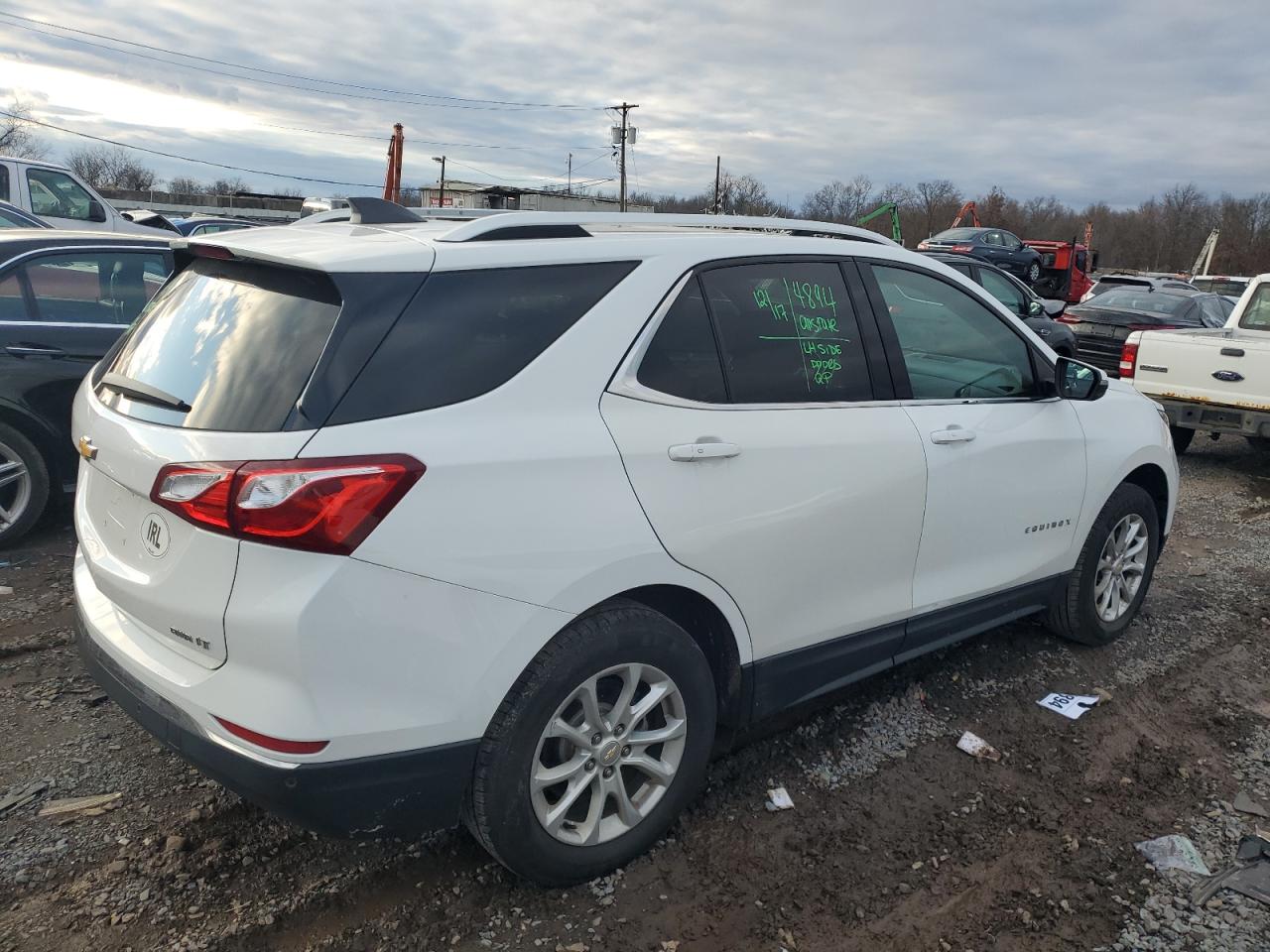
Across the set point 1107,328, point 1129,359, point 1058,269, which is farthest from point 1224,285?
point 1129,359

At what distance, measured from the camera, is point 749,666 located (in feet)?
9.83

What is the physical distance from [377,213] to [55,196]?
12.4 m

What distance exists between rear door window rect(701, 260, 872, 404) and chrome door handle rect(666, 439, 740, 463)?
202mm

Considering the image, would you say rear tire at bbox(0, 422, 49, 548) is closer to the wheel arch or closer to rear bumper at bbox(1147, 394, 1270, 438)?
the wheel arch

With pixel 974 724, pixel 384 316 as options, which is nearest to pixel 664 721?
pixel 384 316

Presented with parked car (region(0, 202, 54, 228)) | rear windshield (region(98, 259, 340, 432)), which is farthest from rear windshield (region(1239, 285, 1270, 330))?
parked car (region(0, 202, 54, 228))

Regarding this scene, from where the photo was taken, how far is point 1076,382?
4086 mm

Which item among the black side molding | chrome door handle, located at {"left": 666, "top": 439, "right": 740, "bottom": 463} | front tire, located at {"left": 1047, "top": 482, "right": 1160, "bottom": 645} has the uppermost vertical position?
the black side molding

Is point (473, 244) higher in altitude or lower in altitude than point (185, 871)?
higher

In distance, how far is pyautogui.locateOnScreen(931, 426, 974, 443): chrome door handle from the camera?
3455mm

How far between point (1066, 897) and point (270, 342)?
275cm

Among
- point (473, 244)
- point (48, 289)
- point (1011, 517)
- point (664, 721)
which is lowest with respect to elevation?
point (664, 721)

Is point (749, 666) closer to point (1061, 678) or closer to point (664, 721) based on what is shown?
point (664, 721)

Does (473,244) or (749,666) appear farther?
(749,666)
